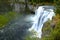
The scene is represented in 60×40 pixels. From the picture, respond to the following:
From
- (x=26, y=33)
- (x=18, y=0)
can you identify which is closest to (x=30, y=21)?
(x=26, y=33)

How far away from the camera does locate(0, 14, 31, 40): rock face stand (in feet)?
43.6

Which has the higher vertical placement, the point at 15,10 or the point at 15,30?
the point at 15,30

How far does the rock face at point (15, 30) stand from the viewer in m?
13.3

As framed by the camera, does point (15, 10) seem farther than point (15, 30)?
Yes

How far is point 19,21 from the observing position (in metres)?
17.6

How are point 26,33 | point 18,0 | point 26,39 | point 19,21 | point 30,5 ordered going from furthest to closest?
point 18,0 → point 30,5 → point 19,21 → point 26,33 → point 26,39

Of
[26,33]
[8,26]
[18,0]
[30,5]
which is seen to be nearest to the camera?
[26,33]

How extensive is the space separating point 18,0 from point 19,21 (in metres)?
8.00

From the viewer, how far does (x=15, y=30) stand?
14.7 metres

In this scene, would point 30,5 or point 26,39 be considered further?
point 30,5

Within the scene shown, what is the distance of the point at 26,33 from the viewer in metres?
13.9

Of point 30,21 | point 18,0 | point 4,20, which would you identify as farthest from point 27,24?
point 18,0

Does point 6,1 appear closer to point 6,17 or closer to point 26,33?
point 6,17

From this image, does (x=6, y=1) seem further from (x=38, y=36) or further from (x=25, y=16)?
(x=38, y=36)
